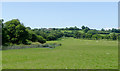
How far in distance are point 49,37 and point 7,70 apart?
145 metres

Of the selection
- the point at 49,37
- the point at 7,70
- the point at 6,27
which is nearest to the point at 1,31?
the point at 6,27

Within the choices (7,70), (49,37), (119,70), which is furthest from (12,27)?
(49,37)

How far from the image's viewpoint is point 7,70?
1377 centimetres

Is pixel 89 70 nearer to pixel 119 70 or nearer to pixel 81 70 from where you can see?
pixel 81 70

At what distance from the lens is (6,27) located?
6506 centimetres

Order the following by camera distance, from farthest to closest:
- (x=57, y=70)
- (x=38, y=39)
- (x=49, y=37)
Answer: (x=49, y=37) < (x=38, y=39) < (x=57, y=70)

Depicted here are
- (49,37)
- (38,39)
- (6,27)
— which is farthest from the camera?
(49,37)

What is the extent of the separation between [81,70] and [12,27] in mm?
59012

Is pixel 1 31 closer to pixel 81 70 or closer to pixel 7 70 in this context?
pixel 7 70

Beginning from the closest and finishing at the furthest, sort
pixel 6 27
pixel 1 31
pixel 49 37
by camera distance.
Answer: pixel 1 31 → pixel 6 27 → pixel 49 37

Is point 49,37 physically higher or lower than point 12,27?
lower

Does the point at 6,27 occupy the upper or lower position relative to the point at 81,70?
upper

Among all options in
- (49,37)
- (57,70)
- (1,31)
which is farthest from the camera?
(49,37)

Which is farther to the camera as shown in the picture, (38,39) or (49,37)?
(49,37)
